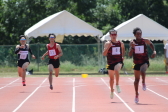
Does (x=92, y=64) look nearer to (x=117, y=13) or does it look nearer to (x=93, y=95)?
(x=117, y=13)

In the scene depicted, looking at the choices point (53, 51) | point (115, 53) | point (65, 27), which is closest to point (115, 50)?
point (115, 53)

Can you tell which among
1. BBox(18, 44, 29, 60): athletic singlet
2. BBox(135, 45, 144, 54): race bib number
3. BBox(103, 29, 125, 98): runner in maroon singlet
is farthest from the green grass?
BBox(135, 45, 144, 54): race bib number

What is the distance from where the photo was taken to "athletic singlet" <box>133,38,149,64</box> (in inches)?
496

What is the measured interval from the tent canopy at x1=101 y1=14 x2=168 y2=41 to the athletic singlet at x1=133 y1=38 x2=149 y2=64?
15.5 m

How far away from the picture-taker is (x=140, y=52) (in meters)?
12.6

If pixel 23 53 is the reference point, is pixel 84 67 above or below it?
below

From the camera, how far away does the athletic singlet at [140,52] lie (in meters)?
12.6

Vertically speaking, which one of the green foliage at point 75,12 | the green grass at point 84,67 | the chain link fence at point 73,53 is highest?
the green foliage at point 75,12

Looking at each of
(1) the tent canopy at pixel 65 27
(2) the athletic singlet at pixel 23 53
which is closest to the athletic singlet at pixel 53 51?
(2) the athletic singlet at pixel 23 53

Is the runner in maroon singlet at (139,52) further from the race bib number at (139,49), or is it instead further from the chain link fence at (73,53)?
the chain link fence at (73,53)

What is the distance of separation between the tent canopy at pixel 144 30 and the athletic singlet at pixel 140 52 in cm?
1547

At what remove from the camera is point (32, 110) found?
11352 millimetres

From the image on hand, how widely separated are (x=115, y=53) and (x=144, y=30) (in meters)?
15.4

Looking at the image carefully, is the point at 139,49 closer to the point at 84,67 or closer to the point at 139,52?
the point at 139,52
